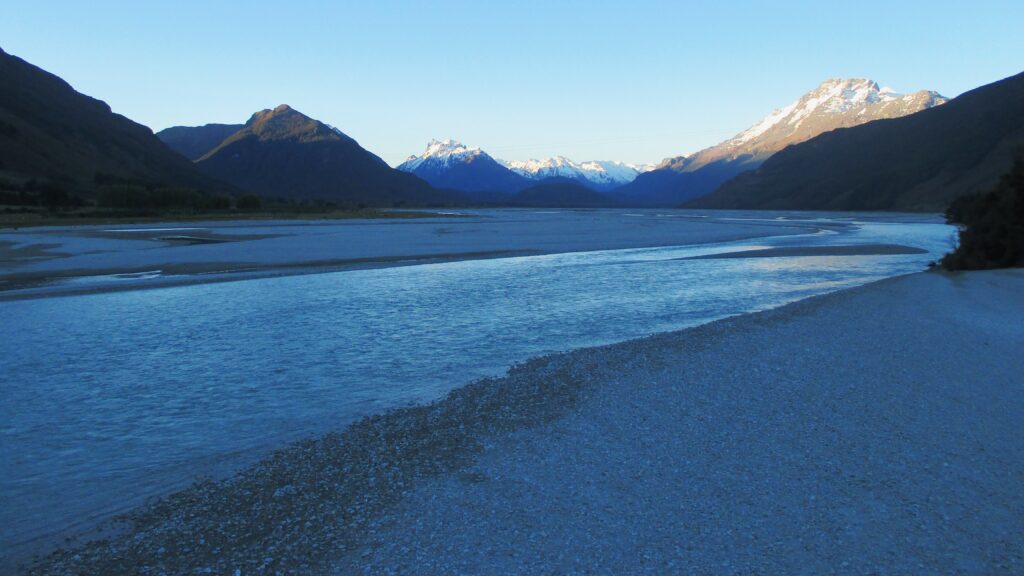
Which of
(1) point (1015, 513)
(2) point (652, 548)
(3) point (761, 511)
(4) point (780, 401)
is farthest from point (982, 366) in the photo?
(2) point (652, 548)

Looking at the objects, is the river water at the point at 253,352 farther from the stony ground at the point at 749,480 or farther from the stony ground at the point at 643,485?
the stony ground at the point at 749,480

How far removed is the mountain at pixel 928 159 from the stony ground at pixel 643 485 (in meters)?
126

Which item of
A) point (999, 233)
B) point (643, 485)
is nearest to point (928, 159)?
point (999, 233)

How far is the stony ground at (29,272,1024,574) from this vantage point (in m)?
5.68

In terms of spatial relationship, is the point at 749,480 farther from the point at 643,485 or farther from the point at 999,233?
the point at 999,233

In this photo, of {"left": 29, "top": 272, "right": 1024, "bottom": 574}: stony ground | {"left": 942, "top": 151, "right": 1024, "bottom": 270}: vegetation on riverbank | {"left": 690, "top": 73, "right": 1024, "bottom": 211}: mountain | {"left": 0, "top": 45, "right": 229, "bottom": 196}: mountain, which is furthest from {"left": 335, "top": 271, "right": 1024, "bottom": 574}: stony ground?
{"left": 690, "top": 73, "right": 1024, "bottom": 211}: mountain

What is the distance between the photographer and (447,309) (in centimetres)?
1972

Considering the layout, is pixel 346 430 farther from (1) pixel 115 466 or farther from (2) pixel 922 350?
(2) pixel 922 350

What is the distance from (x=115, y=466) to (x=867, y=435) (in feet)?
29.1

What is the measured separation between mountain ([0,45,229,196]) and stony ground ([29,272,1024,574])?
4215 inches

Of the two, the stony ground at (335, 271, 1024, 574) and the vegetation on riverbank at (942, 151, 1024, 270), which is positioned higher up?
the vegetation on riverbank at (942, 151, 1024, 270)

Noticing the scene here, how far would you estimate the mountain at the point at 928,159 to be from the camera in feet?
431

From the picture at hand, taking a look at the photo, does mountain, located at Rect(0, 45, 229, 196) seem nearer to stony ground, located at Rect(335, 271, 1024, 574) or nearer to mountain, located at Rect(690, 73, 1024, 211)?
stony ground, located at Rect(335, 271, 1024, 574)

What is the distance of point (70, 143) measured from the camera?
13850 cm
